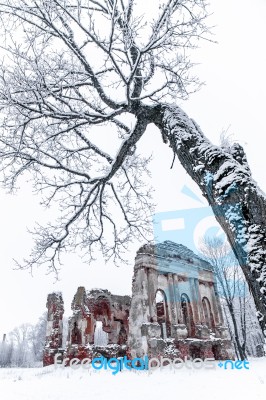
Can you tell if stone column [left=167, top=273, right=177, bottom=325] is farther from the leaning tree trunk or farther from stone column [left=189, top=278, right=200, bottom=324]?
the leaning tree trunk

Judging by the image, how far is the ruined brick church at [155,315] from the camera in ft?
51.6

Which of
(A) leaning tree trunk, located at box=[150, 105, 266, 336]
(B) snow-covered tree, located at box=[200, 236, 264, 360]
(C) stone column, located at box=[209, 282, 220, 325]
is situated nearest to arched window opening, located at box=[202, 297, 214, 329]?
(C) stone column, located at box=[209, 282, 220, 325]

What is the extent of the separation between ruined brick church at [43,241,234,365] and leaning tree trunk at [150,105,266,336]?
45.5 ft

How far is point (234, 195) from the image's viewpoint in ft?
7.89

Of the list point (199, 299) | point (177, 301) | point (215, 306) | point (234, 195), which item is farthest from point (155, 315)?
point (234, 195)

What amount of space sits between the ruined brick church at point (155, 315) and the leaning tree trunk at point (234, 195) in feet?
45.5

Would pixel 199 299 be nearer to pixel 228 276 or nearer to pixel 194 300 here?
pixel 194 300

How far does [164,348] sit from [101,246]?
11.0 metres

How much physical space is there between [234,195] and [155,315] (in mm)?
15100

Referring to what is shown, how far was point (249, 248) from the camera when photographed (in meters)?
2.17

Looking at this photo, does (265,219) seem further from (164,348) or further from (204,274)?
(204,274)

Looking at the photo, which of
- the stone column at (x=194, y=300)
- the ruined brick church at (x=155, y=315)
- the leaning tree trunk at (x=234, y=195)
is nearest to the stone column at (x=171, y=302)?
the ruined brick church at (x=155, y=315)

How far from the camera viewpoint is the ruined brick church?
15.7m

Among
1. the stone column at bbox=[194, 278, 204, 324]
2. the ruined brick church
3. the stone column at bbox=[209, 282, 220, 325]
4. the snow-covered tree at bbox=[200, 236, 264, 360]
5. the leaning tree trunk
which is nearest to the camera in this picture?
the leaning tree trunk
